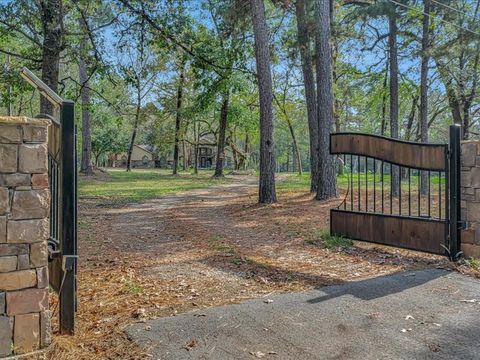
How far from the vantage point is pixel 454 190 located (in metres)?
4.55

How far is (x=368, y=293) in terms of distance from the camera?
3641 mm

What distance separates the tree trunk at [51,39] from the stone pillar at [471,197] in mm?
7897

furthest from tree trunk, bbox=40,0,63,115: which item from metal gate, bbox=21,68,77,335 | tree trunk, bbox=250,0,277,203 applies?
metal gate, bbox=21,68,77,335

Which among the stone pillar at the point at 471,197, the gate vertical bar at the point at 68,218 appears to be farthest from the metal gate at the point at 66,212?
the stone pillar at the point at 471,197

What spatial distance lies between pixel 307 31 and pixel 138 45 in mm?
4306

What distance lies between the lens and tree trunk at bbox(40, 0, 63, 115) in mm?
8406

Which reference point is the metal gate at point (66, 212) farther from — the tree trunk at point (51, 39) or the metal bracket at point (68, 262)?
the tree trunk at point (51, 39)

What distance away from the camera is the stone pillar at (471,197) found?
176 inches

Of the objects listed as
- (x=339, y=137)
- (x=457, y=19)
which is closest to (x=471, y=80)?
(x=457, y=19)

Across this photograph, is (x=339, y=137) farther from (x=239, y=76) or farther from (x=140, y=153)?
(x=140, y=153)

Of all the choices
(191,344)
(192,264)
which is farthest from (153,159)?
(191,344)

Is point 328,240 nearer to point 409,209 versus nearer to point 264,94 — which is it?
point 409,209

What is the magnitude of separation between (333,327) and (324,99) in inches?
278

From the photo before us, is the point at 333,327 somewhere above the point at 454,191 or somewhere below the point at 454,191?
below
